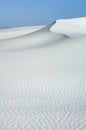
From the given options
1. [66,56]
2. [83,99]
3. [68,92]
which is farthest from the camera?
[66,56]

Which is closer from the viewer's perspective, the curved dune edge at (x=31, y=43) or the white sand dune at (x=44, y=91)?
the white sand dune at (x=44, y=91)

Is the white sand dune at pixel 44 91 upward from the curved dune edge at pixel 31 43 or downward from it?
downward

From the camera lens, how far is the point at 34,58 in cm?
621

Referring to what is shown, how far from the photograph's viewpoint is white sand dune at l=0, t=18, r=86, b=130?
8.07ft

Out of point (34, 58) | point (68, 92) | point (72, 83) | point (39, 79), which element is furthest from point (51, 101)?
point (34, 58)

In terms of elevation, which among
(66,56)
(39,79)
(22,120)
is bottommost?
(22,120)

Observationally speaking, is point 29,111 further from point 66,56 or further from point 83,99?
point 66,56

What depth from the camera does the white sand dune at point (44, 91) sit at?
8.07 feet

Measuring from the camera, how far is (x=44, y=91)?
379 cm

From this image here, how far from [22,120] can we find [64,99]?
37.3 inches

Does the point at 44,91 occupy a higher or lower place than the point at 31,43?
lower

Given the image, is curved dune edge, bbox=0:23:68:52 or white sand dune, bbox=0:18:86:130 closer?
white sand dune, bbox=0:18:86:130

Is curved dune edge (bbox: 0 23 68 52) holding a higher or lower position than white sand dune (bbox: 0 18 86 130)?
higher

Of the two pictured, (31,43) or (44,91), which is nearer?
A: (44,91)
